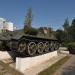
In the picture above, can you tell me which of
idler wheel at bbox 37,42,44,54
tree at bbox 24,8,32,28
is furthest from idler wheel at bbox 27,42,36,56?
tree at bbox 24,8,32,28

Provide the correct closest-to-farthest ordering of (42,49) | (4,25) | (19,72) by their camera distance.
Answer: (19,72) → (42,49) → (4,25)

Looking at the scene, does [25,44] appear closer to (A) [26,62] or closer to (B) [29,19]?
(A) [26,62]

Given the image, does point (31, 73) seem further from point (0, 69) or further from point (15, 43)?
point (15, 43)

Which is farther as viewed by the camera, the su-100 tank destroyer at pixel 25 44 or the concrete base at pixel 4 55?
the concrete base at pixel 4 55

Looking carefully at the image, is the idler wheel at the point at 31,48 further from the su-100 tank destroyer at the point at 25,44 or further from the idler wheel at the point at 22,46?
the idler wheel at the point at 22,46

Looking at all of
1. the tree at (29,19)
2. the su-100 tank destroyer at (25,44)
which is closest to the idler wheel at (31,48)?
the su-100 tank destroyer at (25,44)

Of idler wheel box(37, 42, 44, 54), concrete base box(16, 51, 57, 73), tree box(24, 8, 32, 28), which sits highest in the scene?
tree box(24, 8, 32, 28)

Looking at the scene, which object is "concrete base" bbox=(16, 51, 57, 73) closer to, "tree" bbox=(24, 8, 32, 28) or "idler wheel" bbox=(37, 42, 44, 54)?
"idler wheel" bbox=(37, 42, 44, 54)

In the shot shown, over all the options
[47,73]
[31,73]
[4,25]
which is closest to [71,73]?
[47,73]

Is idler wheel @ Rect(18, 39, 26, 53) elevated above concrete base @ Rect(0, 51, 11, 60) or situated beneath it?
elevated above

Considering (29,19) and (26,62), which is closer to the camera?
(26,62)

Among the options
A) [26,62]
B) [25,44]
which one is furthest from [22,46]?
[26,62]

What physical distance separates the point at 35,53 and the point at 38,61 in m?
0.80

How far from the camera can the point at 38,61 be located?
15.8 metres
